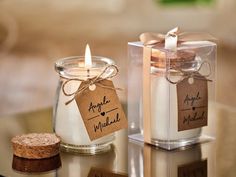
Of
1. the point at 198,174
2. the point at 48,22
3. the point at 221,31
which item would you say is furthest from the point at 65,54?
the point at 198,174

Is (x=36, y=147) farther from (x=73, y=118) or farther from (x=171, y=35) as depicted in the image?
(x=171, y=35)

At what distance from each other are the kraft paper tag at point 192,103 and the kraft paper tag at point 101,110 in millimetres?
88

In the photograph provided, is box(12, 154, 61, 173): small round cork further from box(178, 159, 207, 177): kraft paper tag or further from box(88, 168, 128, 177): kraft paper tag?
box(178, 159, 207, 177): kraft paper tag

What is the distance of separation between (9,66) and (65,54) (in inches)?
9.1

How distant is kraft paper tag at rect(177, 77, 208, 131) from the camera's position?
3.53 ft

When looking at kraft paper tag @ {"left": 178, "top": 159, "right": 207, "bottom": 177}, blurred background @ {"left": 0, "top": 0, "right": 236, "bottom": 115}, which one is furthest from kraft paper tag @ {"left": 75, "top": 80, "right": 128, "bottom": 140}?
blurred background @ {"left": 0, "top": 0, "right": 236, "bottom": 115}

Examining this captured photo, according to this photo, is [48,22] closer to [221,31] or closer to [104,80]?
[221,31]

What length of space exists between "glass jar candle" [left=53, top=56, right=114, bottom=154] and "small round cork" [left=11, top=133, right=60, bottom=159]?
3 centimetres

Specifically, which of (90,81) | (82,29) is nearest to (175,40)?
(90,81)

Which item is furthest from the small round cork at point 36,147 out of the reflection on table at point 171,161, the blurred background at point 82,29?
the blurred background at point 82,29

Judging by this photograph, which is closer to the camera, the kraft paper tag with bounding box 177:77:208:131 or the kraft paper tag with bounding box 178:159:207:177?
the kraft paper tag with bounding box 178:159:207:177

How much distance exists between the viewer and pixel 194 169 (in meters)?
0.98

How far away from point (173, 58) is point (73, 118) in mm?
173

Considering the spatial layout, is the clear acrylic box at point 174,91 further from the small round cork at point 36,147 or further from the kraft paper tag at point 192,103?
the small round cork at point 36,147
